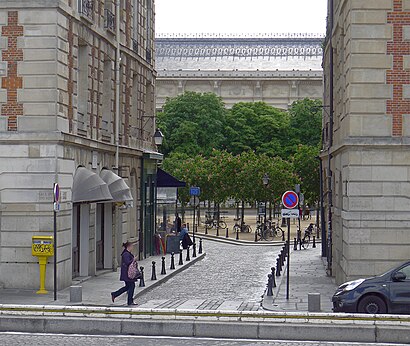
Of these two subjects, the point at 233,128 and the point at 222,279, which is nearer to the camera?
the point at 222,279

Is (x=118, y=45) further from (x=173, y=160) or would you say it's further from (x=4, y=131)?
(x=173, y=160)

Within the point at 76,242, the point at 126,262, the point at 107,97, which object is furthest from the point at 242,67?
the point at 126,262

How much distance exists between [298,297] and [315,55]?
11946cm

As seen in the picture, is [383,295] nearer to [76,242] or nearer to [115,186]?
[76,242]

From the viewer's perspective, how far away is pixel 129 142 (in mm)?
38031

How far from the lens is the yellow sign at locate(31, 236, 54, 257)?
85.6 ft

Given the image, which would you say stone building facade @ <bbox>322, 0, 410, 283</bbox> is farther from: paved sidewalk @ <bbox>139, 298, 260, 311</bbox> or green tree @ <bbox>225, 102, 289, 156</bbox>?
green tree @ <bbox>225, 102, 289, 156</bbox>

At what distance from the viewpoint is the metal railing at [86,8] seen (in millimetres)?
29147

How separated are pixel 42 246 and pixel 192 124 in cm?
7497

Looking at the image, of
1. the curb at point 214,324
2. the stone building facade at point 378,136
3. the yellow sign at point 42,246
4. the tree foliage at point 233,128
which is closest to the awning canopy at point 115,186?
the yellow sign at point 42,246

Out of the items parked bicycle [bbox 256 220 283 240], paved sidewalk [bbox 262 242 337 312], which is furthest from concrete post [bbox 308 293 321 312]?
parked bicycle [bbox 256 220 283 240]

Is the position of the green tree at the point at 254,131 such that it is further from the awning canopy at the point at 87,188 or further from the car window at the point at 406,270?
the car window at the point at 406,270

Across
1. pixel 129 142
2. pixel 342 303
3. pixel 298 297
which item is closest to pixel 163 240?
pixel 129 142

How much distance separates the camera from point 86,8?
30.1m
